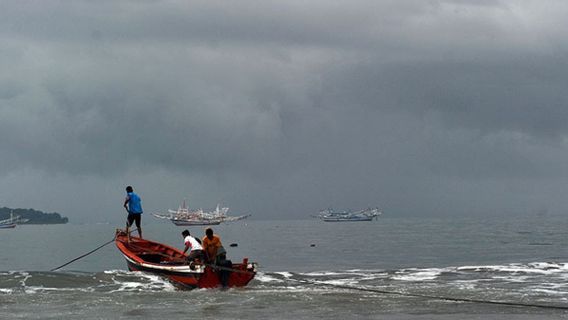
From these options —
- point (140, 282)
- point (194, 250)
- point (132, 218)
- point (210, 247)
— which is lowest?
point (140, 282)

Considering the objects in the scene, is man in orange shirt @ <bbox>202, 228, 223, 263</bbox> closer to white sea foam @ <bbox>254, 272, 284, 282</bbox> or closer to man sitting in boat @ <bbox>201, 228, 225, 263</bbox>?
man sitting in boat @ <bbox>201, 228, 225, 263</bbox>

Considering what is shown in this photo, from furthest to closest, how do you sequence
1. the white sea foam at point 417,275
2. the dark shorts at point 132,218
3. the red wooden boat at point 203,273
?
the dark shorts at point 132,218 → the white sea foam at point 417,275 → the red wooden boat at point 203,273

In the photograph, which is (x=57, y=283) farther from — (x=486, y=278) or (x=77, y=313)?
(x=486, y=278)

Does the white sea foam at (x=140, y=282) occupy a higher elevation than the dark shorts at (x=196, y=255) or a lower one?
lower

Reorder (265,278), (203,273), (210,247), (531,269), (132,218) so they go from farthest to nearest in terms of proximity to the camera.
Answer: (531,269) → (132,218) → (265,278) → (210,247) → (203,273)

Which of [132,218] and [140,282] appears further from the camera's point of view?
[132,218]

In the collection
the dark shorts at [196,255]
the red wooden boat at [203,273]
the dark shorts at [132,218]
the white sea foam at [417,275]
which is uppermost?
the dark shorts at [132,218]

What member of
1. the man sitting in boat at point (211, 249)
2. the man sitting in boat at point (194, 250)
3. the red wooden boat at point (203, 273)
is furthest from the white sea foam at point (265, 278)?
the man sitting in boat at point (211, 249)

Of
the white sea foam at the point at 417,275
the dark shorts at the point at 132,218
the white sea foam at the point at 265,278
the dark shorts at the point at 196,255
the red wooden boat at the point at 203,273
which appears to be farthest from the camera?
the dark shorts at the point at 132,218

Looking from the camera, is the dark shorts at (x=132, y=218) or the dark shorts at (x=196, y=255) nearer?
the dark shorts at (x=196, y=255)

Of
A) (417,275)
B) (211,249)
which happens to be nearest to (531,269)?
(417,275)

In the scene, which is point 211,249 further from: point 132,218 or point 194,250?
point 132,218

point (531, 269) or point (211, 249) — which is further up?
point (211, 249)

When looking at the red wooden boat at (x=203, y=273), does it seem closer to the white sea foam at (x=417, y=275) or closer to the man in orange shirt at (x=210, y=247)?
the man in orange shirt at (x=210, y=247)
